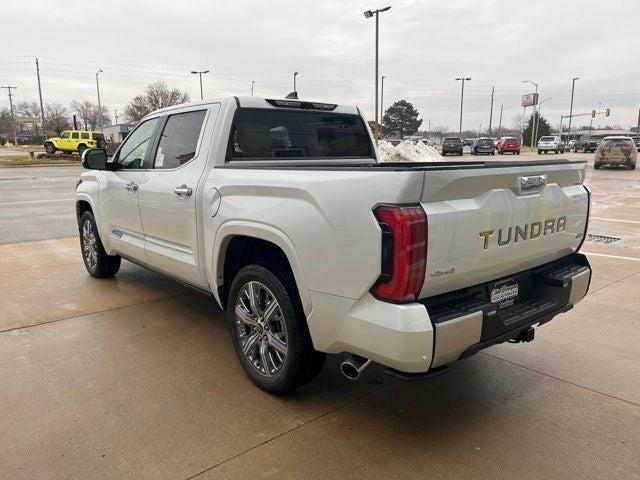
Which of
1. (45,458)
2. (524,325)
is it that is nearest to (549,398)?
(524,325)

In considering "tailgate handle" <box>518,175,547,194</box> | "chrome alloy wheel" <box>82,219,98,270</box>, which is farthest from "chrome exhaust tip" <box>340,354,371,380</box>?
"chrome alloy wheel" <box>82,219,98,270</box>

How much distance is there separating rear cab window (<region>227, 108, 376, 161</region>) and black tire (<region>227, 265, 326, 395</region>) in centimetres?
107

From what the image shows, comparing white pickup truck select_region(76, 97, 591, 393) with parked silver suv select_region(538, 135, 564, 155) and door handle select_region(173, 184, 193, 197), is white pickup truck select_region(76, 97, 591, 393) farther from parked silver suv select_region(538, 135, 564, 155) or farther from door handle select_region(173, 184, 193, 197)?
parked silver suv select_region(538, 135, 564, 155)

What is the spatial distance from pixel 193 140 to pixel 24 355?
2114mm

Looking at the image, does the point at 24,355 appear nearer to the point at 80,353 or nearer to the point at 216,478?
the point at 80,353

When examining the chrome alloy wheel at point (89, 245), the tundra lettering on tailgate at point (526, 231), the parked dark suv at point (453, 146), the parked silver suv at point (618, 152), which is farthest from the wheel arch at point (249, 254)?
the parked dark suv at point (453, 146)

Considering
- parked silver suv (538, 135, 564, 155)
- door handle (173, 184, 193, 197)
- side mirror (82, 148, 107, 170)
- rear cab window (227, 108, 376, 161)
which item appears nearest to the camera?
door handle (173, 184, 193, 197)

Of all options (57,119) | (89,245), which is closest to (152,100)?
(57,119)

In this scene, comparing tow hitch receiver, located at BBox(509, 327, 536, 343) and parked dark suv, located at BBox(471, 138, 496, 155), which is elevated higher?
parked dark suv, located at BBox(471, 138, 496, 155)

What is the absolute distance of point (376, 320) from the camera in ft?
8.14

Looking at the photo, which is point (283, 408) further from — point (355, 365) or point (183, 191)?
point (183, 191)

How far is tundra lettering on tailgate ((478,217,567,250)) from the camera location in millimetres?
2680

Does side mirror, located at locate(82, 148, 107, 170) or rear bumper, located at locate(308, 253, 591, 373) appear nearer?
rear bumper, located at locate(308, 253, 591, 373)

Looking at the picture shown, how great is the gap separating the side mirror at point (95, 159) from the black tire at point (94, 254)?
0.95m
